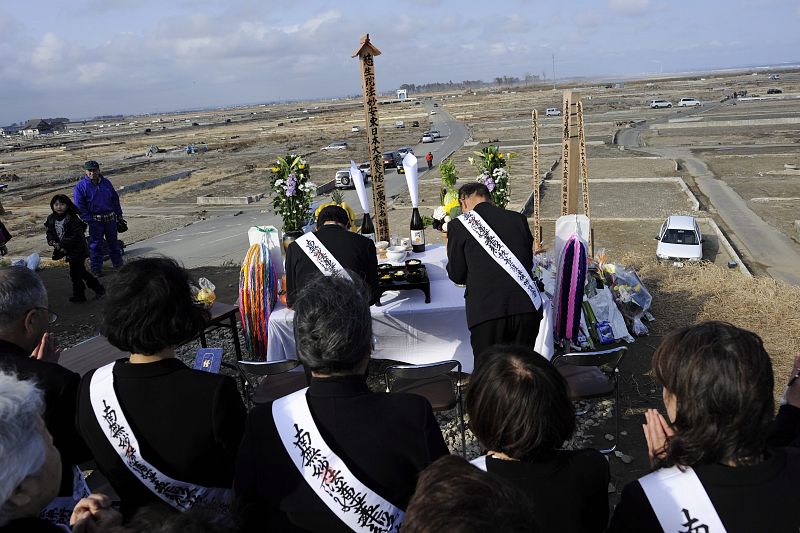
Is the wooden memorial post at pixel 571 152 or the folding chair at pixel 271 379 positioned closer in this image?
the folding chair at pixel 271 379

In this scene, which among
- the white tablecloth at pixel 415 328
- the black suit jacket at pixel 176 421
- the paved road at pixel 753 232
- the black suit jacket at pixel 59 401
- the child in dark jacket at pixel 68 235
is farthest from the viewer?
the paved road at pixel 753 232

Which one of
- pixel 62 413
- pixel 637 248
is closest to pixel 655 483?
pixel 62 413

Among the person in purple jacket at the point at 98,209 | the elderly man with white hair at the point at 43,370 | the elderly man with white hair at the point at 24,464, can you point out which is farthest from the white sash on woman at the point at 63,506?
the person in purple jacket at the point at 98,209

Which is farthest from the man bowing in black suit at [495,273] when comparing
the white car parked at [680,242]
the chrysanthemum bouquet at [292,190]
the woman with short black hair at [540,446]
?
the white car parked at [680,242]

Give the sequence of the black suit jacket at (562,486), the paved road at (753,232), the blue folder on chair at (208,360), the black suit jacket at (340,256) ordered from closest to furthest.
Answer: the black suit jacket at (562,486), the blue folder on chair at (208,360), the black suit jacket at (340,256), the paved road at (753,232)

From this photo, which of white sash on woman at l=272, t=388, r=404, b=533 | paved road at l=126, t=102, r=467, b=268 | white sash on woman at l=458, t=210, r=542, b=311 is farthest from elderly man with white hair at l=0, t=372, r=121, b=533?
paved road at l=126, t=102, r=467, b=268

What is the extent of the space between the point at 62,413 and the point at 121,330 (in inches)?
17.7

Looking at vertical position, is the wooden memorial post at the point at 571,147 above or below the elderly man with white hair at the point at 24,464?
above

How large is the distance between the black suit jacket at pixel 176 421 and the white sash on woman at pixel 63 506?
16 cm

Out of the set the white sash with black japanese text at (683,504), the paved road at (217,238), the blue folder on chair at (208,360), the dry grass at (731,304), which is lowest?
the dry grass at (731,304)

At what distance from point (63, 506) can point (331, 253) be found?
96.2 inches

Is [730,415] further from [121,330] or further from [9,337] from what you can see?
[9,337]

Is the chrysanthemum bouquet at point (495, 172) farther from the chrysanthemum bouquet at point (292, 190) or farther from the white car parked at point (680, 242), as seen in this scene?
the white car parked at point (680, 242)

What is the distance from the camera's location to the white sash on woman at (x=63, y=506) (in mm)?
1711
